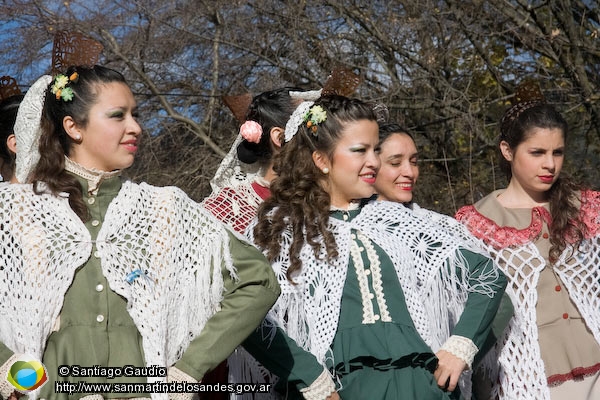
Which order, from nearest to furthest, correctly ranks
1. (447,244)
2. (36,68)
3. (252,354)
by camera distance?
1. (252,354)
2. (447,244)
3. (36,68)

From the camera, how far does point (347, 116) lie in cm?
355

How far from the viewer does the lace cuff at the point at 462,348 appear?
10.4 feet

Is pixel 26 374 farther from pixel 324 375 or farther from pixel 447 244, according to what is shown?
pixel 447 244

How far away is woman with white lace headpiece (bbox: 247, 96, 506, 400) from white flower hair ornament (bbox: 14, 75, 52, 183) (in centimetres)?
91

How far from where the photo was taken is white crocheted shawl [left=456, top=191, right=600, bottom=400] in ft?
12.8

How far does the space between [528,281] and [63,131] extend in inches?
84.6

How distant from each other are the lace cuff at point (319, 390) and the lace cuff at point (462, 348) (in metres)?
0.45

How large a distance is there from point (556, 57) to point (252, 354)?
570 cm

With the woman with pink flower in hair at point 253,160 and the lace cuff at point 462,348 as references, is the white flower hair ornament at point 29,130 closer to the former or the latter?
the woman with pink flower in hair at point 253,160

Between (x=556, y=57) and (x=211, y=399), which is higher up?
(x=556, y=57)

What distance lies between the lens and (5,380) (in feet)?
8.54

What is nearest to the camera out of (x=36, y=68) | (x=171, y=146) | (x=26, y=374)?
(x=26, y=374)

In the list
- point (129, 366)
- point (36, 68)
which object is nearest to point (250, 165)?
point (129, 366)

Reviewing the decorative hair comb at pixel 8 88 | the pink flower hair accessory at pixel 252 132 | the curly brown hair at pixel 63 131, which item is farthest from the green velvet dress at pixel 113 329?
the decorative hair comb at pixel 8 88
